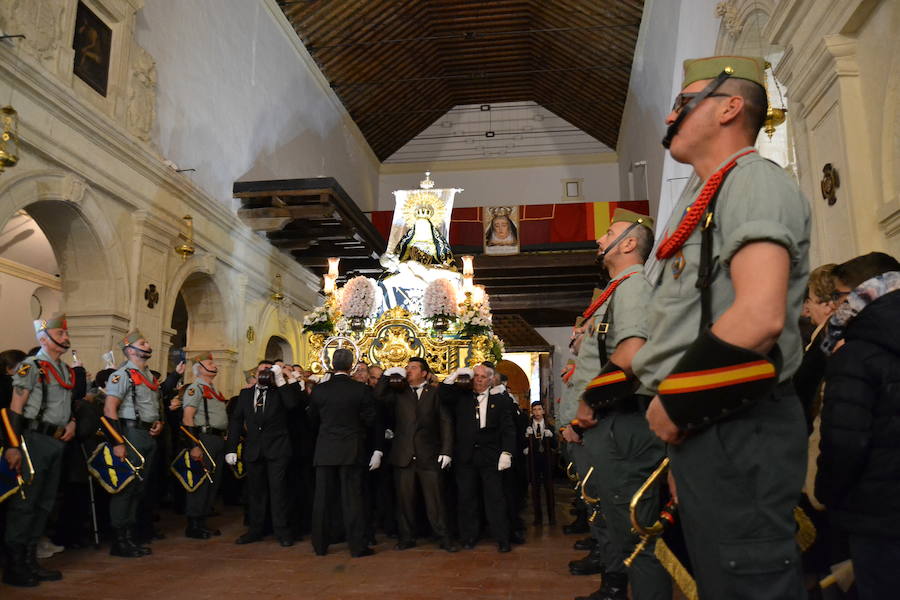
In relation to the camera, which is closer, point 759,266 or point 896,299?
point 759,266

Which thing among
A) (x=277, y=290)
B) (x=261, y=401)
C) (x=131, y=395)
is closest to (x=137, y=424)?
(x=131, y=395)

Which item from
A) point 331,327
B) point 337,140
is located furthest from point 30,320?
point 337,140

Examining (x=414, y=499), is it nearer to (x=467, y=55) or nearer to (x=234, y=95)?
(x=234, y=95)

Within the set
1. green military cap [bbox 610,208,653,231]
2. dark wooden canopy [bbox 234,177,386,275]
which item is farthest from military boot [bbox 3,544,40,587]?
dark wooden canopy [bbox 234,177,386,275]

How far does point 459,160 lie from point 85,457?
60.0ft

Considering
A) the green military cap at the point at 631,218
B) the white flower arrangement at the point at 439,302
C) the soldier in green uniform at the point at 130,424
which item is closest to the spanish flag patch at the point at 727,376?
the green military cap at the point at 631,218

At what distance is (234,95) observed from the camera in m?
12.3

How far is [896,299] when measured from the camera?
2141 mm

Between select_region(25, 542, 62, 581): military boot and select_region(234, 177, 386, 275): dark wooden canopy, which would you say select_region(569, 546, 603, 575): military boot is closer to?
select_region(25, 542, 62, 581): military boot

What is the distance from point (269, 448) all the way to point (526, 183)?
1741cm

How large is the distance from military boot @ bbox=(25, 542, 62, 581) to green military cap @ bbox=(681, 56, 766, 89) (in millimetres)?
4550

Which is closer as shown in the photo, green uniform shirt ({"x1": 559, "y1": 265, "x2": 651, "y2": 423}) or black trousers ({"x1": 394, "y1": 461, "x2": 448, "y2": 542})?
green uniform shirt ({"x1": 559, "y1": 265, "x2": 651, "y2": 423})

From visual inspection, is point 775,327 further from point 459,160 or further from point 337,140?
point 459,160

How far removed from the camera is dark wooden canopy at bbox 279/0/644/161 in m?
15.6
